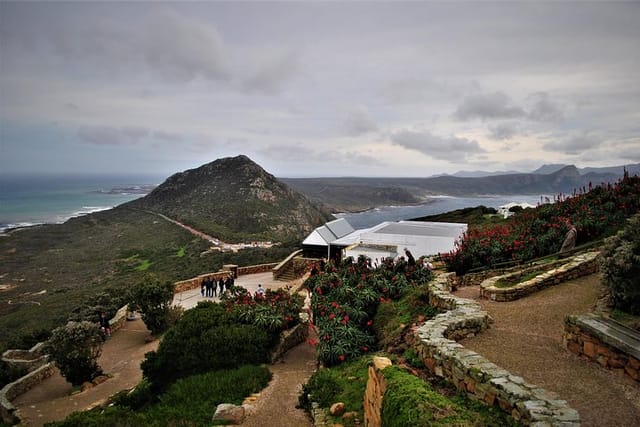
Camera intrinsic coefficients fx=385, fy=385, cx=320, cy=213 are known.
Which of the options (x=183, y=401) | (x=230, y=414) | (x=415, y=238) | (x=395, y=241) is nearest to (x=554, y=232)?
(x=415, y=238)

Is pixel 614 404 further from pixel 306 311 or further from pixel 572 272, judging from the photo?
pixel 306 311

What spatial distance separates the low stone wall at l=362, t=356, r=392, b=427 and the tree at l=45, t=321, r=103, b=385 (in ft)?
28.6

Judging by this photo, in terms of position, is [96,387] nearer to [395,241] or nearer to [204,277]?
[204,277]

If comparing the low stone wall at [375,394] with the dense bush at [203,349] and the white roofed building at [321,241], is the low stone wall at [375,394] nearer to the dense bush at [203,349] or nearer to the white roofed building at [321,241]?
the dense bush at [203,349]

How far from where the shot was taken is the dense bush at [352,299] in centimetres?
842

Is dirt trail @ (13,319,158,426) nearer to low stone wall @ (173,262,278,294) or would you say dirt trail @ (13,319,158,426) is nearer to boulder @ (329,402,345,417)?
low stone wall @ (173,262,278,294)

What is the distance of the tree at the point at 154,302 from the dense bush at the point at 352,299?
5.88m

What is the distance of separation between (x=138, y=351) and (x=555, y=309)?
12.4 meters

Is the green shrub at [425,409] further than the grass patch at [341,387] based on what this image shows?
No

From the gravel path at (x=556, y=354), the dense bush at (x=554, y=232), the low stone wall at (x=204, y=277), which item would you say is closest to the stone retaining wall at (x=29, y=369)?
the low stone wall at (x=204, y=277)

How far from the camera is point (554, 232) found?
38.5 ft

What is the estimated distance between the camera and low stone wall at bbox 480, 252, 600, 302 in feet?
27.5

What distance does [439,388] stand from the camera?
5172 mm

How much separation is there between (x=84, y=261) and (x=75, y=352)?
30630mm
